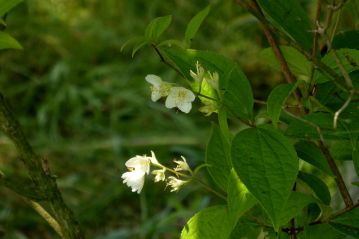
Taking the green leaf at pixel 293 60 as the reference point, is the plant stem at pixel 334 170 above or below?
below

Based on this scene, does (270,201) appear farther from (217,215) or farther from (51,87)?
(51,87)

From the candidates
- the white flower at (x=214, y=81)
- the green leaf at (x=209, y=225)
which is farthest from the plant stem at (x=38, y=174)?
the white flower at (x=214, y=81)

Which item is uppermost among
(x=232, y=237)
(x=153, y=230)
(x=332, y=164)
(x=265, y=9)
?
(x=265, y=9)

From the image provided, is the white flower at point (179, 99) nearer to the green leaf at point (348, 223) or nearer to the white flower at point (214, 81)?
the white flower at point (214, 81)

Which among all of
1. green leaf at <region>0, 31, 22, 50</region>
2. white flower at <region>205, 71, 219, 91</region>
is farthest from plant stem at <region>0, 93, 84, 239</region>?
white flower at <region>205, 71, 219, 91</region>

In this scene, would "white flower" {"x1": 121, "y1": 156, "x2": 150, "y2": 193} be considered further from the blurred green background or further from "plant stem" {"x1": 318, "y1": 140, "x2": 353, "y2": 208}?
the blurred green background

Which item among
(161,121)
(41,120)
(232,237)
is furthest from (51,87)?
(232,237)

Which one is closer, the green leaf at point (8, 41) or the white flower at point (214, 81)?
the white flower at point (214, 81)

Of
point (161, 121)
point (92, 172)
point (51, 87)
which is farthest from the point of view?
point (51, 87)
